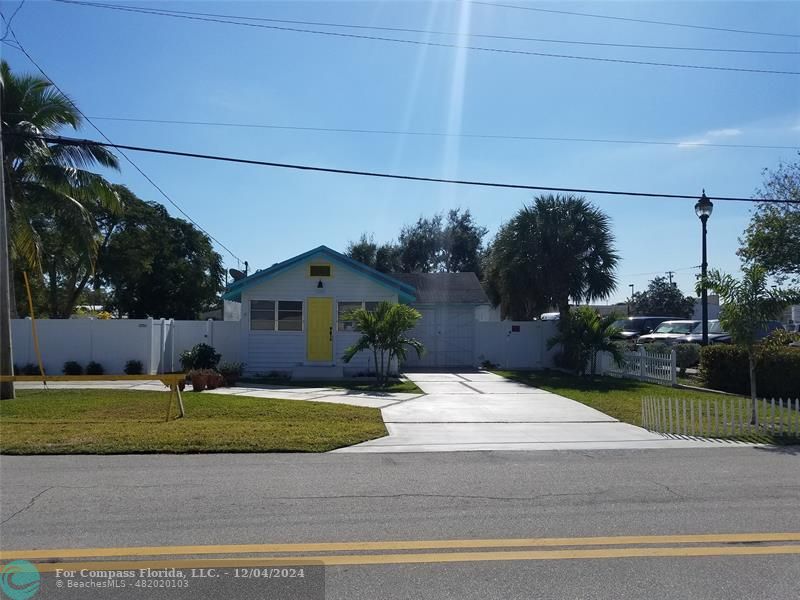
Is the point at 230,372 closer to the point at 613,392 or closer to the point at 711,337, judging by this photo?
the point at 613,392

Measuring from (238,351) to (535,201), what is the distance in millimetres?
12021

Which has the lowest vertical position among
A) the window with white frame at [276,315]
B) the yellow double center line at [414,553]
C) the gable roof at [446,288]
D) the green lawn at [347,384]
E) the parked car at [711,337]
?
the yellow double center line at [414,553]

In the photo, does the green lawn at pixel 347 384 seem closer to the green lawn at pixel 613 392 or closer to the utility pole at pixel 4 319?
the green lawn at pixel 613 392

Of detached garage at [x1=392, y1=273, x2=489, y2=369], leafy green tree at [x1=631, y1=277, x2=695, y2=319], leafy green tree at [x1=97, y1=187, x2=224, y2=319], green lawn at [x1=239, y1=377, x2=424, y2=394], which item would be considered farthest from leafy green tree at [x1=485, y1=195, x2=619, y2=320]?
leafy green tree at [x1=631, y1=277, x2=695, y2=319]

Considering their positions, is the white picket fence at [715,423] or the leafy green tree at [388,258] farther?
the leafy green tree at [388,258]

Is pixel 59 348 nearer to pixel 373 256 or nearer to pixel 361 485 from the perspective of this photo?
pixel 361 485

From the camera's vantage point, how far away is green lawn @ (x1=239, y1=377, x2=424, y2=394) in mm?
17156

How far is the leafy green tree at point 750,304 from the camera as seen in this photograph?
1188 cm

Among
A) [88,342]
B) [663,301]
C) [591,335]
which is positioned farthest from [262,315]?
[663,301]

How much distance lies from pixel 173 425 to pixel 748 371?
1423cm

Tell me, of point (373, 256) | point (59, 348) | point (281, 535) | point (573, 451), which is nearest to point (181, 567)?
point (281, 535)

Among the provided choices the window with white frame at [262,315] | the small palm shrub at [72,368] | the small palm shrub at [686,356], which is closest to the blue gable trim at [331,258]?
the window with white frame at [262,315]

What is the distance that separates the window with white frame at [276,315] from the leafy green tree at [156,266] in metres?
15.8

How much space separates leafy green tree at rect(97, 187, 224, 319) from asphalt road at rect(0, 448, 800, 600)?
28.3 metres
